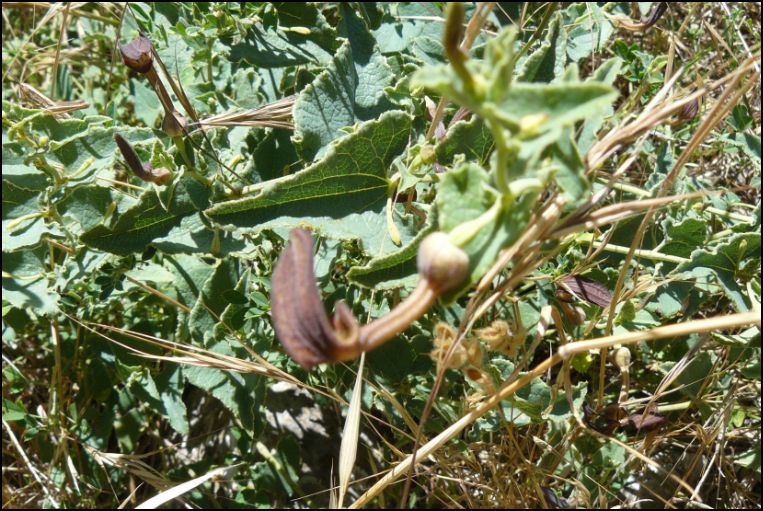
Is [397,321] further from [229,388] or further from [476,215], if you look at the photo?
[229,388]

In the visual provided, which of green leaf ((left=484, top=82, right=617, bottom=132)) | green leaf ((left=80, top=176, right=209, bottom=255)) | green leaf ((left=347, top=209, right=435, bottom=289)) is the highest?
green leaf ((left=484, top=82, right=617, bottom=132))

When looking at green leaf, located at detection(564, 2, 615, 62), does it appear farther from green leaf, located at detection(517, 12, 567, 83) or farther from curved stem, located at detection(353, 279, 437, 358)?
curved stem, located at detection(353, 279, 437, 358)

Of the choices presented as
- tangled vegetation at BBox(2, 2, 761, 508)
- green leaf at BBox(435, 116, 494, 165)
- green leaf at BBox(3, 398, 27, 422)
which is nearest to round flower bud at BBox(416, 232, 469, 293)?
tangled vegetation at BBox(2, 2, 761, 508)

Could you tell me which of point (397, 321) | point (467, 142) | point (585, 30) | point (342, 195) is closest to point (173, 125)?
point (342, 195)

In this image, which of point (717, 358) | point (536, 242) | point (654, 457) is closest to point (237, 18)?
point (536, 242)

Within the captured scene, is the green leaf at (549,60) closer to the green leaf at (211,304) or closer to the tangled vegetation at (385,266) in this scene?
the tangled vegetation at (385,266)

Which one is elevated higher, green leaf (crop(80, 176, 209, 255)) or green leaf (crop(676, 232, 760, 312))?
green leaf (crop(80, 176, 209, 255))
